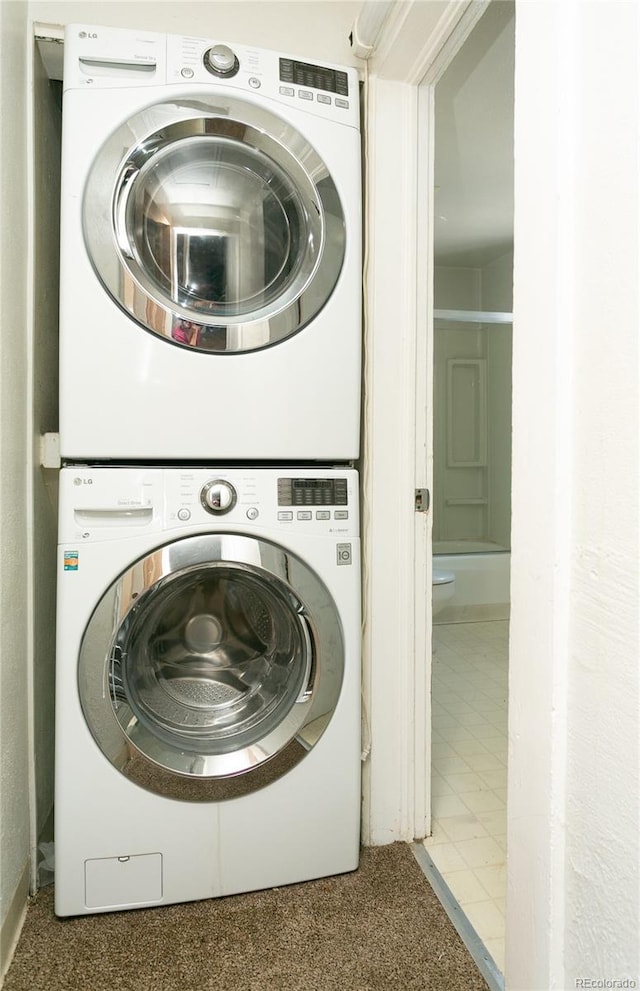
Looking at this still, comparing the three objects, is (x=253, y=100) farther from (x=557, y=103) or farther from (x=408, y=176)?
(x=557, y=103)

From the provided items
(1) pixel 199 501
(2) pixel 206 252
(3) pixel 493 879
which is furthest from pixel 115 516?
(3) pixel 493 879

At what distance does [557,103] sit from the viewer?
2.15 ft

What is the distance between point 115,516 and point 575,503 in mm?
873

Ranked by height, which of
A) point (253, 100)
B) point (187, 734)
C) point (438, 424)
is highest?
point (253, 100)

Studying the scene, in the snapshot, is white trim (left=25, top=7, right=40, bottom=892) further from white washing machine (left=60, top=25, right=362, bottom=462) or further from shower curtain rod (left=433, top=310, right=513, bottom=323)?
shower curtain rod (left=433, top=310, right=513, bottom=323)

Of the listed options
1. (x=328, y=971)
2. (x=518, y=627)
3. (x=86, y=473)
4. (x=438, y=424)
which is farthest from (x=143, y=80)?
(x=438, y=424)

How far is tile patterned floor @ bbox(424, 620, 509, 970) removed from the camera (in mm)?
1271

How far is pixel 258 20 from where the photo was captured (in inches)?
54.4

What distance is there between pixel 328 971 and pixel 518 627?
2.66 ft

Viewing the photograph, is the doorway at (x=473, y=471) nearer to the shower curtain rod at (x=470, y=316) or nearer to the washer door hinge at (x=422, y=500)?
the shower curtain rod at (x=470, y=316)

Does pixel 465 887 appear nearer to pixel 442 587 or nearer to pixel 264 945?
pixel 264 945

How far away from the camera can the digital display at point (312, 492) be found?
1.25 metres

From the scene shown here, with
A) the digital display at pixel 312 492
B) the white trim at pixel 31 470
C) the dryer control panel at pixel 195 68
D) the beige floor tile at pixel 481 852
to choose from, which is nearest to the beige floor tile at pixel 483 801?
the beige floor tile at pixel 481 852

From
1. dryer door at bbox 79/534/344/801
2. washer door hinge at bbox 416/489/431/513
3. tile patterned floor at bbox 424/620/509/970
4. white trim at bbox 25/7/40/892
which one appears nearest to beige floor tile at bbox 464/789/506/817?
tile patterned floor at bbox 424/620/509/970
